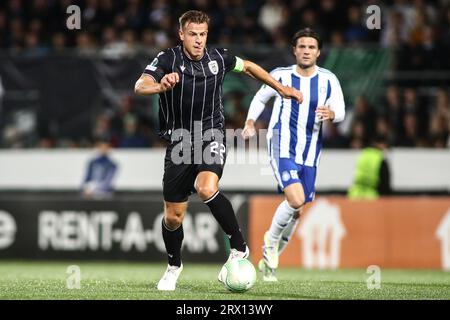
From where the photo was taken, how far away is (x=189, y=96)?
28.5ft

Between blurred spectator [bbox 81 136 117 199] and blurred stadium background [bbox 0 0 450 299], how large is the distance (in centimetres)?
17

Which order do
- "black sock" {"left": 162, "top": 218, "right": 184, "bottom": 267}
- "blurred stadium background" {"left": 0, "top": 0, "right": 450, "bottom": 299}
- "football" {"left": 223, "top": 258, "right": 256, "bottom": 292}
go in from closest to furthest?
"football" {"left": 223, "top": 258, "right": 256, "bottom": 292} → "black sock" {"left": 162, "top": 218, "right": 184, "bottom": 267} → "blurred stadium background" {"left": 0, "top": 0, "right": 450, "bottom": 299}

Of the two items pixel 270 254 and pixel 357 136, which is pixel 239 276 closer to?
pixel 270 254

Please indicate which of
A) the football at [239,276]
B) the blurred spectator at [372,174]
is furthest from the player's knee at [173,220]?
the blurred spectator at [372,174]

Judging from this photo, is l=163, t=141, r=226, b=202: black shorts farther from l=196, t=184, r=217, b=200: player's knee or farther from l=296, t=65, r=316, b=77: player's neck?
l=296, t=65, r=316, b=77: player's neck

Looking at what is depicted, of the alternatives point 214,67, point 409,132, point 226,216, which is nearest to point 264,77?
point 214,67

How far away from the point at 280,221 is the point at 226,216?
154cm

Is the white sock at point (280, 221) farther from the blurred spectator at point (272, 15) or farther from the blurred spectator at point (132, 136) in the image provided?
the blurred spectator at point (272, 15)

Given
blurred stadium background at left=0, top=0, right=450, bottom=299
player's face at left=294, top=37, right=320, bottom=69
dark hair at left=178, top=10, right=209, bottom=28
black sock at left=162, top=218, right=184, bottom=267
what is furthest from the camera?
blurred stadium background at left=0, top=0, right=450, bottom=299

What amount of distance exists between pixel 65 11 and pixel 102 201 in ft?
13.5

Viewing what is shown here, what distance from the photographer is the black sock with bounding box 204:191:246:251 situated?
8.58 metres

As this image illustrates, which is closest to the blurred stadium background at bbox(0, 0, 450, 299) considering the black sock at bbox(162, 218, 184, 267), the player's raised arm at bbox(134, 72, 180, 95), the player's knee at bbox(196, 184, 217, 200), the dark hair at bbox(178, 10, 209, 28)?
the black sock at bbox(162, 218, 184, 267)

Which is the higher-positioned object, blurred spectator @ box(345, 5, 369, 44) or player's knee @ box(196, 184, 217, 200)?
blurred spectator @ box(345, 5, 369, 44)

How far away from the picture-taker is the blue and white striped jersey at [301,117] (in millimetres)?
10102
